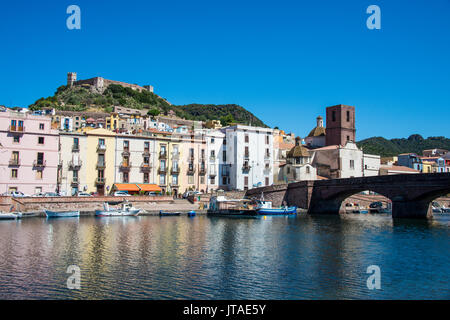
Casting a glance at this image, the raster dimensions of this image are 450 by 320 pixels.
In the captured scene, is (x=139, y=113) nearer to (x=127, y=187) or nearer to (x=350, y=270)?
(x=127, y=187)

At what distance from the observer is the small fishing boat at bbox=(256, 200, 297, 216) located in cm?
6769

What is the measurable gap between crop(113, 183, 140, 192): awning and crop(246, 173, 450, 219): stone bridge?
19626 mm

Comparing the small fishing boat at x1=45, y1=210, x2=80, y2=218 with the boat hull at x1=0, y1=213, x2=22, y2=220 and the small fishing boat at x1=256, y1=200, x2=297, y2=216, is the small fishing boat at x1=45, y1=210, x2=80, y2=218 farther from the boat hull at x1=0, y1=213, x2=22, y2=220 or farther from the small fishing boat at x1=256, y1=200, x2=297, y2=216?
the small fishing boat at x1=256, y1=200, x2=297, y2=216

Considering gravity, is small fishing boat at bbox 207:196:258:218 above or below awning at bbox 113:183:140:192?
below

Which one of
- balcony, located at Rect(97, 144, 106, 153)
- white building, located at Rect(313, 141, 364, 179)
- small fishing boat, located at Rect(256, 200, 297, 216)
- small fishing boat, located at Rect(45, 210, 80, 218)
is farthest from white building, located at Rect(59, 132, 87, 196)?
white building, located at Rect(313, 141, 364, 179)

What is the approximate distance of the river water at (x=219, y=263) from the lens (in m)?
21.2

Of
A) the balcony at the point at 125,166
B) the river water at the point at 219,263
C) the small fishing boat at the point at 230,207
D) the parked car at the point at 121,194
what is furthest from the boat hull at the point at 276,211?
the river water at the point at 219,263

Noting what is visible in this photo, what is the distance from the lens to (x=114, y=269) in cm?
2541

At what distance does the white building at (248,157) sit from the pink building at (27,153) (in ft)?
99.8

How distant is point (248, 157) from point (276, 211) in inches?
635

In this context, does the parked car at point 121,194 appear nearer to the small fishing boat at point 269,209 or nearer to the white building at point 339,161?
the small fishing boat at point 269,209

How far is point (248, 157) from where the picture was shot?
270 ft
